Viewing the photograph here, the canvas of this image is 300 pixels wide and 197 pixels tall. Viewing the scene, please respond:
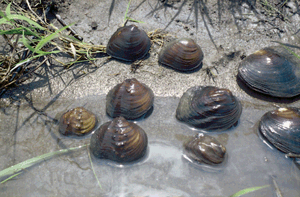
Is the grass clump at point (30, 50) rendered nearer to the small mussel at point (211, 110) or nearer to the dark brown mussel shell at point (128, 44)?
the dark brown mussel shell at point (128, 44)

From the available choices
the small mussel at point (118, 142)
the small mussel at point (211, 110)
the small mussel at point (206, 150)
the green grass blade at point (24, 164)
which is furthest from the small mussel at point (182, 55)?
the green grass blade at point (24, 164)

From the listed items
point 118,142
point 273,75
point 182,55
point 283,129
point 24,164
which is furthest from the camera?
point 182,55

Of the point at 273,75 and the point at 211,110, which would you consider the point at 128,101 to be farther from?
the point at 273,75

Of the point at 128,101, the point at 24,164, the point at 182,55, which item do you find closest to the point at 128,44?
the point at 182,55

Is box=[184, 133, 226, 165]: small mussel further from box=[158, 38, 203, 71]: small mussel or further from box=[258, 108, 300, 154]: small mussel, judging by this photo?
box=[158, 38, 203, 71]: small mussel

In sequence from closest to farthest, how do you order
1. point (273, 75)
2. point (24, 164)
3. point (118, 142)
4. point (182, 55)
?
point (118, 142) → point (24, 164) → point (273, 75) → point (182, 55)

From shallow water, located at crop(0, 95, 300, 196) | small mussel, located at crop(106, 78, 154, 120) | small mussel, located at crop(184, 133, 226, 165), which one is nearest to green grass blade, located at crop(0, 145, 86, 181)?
shallow water, located at crop(0, 95, 300, 196)
